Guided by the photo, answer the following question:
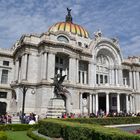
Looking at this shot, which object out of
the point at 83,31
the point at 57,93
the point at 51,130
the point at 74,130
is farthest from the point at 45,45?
the point at 74,130

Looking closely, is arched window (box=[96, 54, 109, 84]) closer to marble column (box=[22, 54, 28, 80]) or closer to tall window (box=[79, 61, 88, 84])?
tall window (box=[79, 61, 88, 84])

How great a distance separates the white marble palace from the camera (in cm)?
4388

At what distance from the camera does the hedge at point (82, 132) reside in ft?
31.4

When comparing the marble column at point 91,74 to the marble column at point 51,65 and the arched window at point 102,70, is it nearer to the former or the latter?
the arched window at point 102,70

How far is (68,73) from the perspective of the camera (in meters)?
47.5

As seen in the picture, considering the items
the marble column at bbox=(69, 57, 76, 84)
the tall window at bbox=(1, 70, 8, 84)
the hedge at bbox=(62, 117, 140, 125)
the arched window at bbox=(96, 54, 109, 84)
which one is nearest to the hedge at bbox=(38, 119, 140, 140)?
the hedge at bbox=(62, 117, 140, 125)

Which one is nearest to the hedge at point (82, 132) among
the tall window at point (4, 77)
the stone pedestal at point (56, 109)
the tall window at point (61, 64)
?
the stone pedestal at point (56, 109)

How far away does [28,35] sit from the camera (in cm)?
4688

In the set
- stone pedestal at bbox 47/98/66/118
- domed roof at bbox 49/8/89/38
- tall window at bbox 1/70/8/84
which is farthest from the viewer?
domed roof at bbox 49/8/89/38

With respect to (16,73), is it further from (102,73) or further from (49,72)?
(102,73)

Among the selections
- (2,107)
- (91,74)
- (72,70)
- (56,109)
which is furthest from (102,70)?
(56,109)

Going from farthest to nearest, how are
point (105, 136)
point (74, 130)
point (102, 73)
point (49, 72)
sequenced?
point (102, 73) < point (49, 72) < point (74, 130) < point (105, 136)

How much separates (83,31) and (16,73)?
24.9 meters

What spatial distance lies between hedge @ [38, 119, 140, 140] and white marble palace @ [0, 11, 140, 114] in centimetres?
2380
